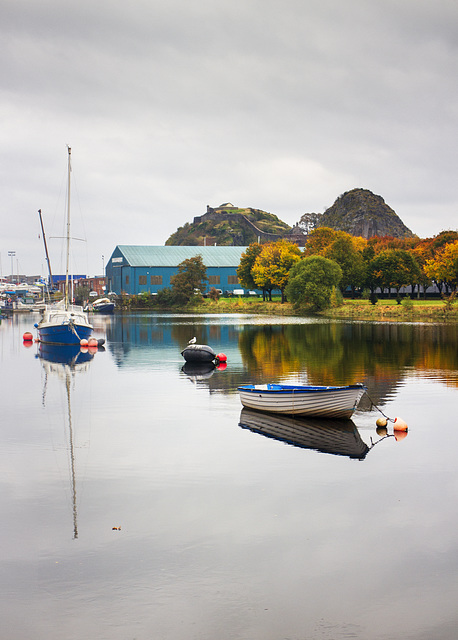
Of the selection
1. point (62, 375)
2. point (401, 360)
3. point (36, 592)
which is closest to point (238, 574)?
point (36, 592)

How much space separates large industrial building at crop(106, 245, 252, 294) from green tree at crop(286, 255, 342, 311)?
210ft

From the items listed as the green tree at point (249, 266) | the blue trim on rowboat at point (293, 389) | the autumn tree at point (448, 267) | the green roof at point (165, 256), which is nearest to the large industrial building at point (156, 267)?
the green roof at point (165, 256)

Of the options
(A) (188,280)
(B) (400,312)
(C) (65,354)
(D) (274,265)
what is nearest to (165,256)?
(A) (188,280)

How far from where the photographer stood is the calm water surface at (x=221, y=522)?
39.6 ft

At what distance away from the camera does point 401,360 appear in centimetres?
5419

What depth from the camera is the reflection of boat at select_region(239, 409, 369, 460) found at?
24.3 meters

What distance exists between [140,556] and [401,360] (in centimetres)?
4322

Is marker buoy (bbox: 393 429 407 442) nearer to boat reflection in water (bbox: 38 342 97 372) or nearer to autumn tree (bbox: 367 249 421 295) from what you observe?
boat reflection in water (bbox: 38 342 97 372)

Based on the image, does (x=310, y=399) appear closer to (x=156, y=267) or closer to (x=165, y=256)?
(x=156, y=267)

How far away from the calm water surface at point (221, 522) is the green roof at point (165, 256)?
153319mm

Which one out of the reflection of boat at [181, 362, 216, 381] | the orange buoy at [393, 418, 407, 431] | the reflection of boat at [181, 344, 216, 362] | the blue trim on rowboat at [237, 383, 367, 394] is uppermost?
the blue trim on rowboat at [237, 383, 367, 394]

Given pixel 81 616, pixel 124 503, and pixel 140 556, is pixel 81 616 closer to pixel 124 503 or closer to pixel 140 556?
pixel 140 556

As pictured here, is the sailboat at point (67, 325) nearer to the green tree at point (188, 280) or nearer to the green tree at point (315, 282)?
the green tree at point (315, 282)

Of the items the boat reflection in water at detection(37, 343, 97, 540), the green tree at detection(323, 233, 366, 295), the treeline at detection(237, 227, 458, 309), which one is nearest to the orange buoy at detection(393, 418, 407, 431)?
the boat reflection in water at detection(37, 343, 97, 540)
